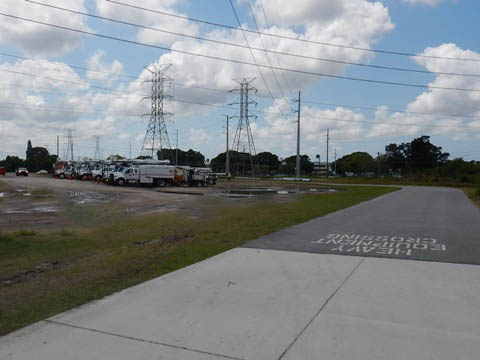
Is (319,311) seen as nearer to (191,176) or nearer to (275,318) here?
(275,318)

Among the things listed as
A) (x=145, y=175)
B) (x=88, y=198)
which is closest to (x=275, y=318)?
(x=88, y=198)

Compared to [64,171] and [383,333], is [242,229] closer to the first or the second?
[383,333]

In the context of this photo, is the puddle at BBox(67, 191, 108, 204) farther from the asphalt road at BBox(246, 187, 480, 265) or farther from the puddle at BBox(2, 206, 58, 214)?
the asphalt road at BBox(246, 187, 480, 265)

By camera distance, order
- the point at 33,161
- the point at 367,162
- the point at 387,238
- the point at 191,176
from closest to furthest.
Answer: the point at 387,238 < the point at 191,176 < the point at 367,162 < the point at 33,161

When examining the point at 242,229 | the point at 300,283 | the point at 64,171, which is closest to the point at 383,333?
the point at 300,283

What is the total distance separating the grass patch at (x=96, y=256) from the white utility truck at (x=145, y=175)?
29.3m

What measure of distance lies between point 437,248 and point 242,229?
5529mm

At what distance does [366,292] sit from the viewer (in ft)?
22.0

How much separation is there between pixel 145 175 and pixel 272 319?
134 feet

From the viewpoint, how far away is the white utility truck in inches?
1772

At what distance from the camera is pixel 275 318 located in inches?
215

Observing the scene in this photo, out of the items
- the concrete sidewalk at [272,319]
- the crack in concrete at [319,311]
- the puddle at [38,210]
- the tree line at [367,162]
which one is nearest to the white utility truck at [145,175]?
the puddle at [38,210]

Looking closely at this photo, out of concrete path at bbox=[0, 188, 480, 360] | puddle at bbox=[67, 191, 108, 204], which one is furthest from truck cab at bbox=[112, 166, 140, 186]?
concrete path at bbox=[0, 188, 480, 360]

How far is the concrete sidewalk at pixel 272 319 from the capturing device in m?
4.52
